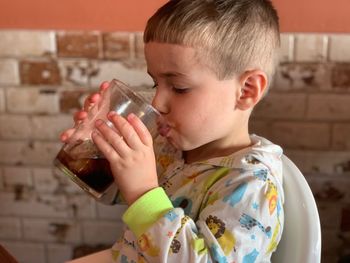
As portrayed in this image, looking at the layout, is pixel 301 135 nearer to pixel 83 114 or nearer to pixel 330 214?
pixel 330 214

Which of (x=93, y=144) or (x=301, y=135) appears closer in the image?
(x=93, y=144)

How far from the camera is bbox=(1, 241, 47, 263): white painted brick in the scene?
63.9 inches

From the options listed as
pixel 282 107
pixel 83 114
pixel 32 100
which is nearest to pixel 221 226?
pixel 83 114

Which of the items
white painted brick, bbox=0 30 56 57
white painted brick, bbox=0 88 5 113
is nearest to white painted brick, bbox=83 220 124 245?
white painted brick, bbox=0 88 5 113

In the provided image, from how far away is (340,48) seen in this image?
1.26 metres

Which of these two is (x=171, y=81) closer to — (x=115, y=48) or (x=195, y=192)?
(x=195, y=192)

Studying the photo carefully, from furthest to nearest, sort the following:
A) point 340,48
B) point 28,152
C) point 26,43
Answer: point 28,152 < point 26,43 < point 340,48

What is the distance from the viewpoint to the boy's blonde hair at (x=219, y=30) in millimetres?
895

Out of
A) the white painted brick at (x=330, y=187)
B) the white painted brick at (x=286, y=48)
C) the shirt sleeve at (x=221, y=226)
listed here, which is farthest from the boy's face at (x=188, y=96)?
the white painted brick at (x=330, y=187)

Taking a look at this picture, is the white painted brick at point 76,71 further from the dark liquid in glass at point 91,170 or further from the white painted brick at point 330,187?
the white painted brick at point 330,187

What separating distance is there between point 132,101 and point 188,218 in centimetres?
20

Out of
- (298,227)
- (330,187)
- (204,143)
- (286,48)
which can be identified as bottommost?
(330,187)

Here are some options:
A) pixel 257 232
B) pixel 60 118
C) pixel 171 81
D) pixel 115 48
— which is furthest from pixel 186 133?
pixel 60 118

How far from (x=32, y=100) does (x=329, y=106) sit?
71 centimetres
